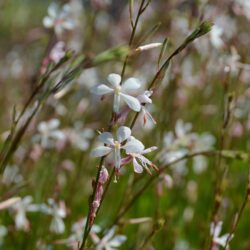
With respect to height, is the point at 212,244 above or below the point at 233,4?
below

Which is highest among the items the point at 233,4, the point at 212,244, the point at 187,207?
the point at 233,4

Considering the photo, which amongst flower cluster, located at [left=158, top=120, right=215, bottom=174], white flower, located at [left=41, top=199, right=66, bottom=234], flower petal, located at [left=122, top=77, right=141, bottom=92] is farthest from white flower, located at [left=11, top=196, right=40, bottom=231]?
flower petal, located at [left=122, top=77, right=141, bottom=92]

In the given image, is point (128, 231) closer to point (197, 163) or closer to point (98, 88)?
point (197, 163)

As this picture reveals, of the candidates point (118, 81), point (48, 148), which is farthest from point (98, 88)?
point (48, 148)

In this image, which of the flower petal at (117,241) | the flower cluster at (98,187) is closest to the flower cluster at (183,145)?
the flower petal at (117,241)

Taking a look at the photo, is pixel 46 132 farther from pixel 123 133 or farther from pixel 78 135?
pixel 123 133

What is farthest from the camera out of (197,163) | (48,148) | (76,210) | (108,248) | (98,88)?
(197,163)

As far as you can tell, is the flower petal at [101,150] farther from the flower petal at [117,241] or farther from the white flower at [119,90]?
the flower petal at [117,241]
